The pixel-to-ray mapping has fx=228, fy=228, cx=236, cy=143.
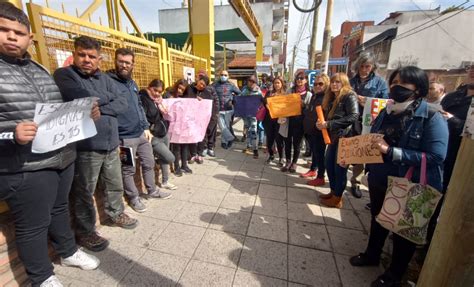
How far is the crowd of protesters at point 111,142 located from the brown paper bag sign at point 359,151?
9cm

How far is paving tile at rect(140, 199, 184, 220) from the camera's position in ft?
10.0

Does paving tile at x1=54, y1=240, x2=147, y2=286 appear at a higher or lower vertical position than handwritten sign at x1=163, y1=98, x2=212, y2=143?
lower

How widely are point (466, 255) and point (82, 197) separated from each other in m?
2.89

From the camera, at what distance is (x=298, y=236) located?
2.70m

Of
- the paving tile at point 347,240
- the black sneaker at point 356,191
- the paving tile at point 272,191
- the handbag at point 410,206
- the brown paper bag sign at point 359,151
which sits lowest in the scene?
the paving tile at point 347,240

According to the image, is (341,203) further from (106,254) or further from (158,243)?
(106,254)

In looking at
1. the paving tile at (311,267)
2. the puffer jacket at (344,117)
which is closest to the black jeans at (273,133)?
the puffer jacket at (344,117)

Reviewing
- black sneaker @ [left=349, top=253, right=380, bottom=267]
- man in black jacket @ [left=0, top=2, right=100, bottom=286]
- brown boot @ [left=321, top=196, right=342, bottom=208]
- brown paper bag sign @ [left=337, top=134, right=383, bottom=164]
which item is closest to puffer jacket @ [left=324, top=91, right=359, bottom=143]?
brown paper bag sign @ [left=337, top=134, right=383, bottom=164]

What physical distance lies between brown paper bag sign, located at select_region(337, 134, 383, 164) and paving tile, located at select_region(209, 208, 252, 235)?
1.40 metres

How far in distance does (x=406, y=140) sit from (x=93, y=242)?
10.1 ft

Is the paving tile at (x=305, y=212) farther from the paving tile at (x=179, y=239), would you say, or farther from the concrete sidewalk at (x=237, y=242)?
the paving tile at (x=179, y=239)

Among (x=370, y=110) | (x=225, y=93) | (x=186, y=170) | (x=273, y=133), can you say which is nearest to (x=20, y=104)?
(x=186, y=170)

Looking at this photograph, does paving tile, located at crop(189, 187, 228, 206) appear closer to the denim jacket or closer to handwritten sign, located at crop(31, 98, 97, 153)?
handwritten sign, located at crop(31, 98, 97, 153)

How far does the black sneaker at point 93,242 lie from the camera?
236 cm
